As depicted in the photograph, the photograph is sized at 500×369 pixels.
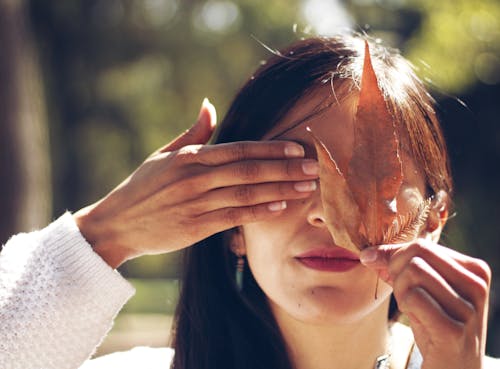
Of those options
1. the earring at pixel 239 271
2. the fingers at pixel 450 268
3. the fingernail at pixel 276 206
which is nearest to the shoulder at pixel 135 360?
the earring at pixel 239 271

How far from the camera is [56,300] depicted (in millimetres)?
2186

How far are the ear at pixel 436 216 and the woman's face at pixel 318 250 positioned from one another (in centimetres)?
16

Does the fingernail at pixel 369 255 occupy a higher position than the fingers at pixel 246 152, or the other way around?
the fingers at pixel 246 152

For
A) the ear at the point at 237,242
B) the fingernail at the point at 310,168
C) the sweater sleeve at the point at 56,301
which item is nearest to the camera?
the fingernail at the point at 310,168

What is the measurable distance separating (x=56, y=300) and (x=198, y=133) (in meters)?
Answer: 0.71

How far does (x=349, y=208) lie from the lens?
1.58 meters

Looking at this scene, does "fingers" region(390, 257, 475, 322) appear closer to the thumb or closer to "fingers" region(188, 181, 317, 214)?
"fingers" region(188, 181, 317, 214)

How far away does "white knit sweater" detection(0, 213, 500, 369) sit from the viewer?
215 cm

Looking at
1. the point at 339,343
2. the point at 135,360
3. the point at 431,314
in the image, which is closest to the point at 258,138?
the point at 339,343

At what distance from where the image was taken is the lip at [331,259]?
2.07 m

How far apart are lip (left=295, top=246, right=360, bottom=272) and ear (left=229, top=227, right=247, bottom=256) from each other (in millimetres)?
465

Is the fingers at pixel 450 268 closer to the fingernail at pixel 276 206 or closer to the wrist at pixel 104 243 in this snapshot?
the fingernail at pixel 276 206

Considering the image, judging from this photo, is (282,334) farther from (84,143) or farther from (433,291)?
(84,143)

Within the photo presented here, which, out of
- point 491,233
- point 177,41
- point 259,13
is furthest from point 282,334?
point 177,41
